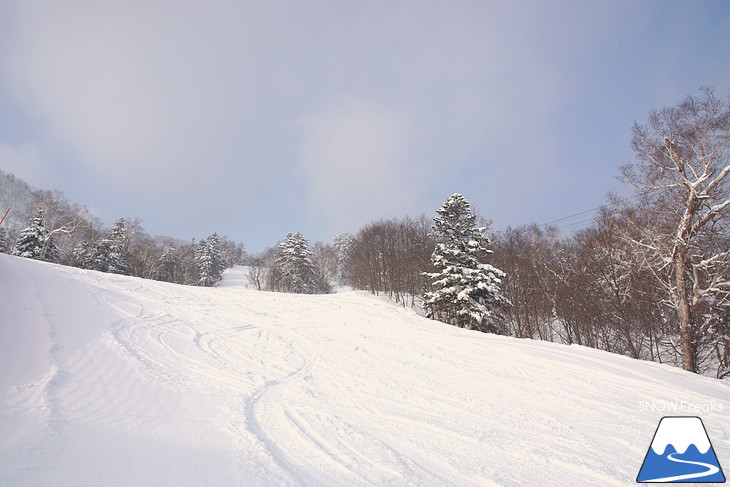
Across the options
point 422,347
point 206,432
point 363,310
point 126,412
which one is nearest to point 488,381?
point 422,347

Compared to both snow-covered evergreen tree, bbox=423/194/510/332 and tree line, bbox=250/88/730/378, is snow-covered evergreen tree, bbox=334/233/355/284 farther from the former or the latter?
snow-covered evergreen tree, bbox=423/194/510/332

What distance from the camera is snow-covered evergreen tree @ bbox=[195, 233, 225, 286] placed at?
53.4 m

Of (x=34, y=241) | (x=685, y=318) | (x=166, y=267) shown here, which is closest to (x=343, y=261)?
(x=166, y=267)

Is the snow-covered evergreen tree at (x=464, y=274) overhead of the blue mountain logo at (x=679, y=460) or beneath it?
overhead

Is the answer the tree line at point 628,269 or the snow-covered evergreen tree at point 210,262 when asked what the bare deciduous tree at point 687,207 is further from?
the snow-covered evergreen tree at point 210,262

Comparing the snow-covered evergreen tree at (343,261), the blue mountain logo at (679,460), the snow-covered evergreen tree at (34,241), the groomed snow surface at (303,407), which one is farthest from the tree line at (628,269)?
the snow-covered evergreen tree at (34,241)

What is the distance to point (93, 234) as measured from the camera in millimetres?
43875

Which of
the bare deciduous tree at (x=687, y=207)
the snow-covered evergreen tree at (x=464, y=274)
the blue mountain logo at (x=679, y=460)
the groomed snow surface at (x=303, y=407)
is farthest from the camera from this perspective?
the snow-covered evergreen tree at (x=464, y=274)

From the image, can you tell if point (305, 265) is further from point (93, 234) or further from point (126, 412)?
point (126, 412)

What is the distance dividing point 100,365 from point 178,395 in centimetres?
189

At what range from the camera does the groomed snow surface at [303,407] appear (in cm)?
278

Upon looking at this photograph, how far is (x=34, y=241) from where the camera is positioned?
110ft

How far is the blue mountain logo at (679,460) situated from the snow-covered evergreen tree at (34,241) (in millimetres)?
49130

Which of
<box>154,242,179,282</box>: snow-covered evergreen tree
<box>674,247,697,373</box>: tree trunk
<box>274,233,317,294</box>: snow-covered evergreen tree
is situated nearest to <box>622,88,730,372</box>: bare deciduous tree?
<box>674,247,697,373</box>: tree trunk
